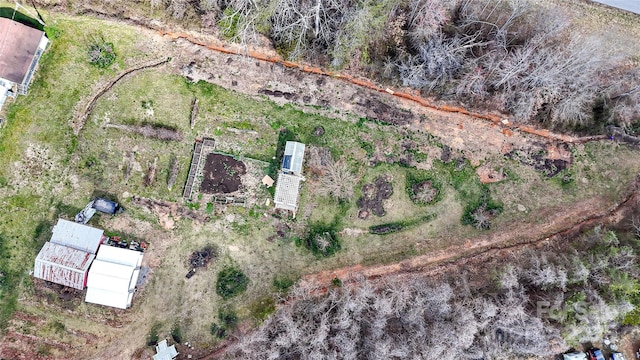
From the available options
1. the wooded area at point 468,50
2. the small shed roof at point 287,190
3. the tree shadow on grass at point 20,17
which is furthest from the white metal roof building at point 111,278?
the wooded area at point 468,50

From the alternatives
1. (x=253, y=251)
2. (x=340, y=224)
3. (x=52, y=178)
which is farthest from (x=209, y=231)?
(x=52, y=178)

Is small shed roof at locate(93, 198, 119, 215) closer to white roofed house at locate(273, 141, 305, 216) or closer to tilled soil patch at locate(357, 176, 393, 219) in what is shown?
white roofed house at locate(273, 141, 305, 216)

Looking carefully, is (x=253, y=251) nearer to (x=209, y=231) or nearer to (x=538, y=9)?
(x=209, y=231)

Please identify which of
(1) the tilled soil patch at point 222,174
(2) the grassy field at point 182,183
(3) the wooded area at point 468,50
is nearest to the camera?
(2) the grassy field at point 182,183

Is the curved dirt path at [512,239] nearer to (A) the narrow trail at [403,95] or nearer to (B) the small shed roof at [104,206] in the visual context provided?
(A) the narrow trail at [403,95]

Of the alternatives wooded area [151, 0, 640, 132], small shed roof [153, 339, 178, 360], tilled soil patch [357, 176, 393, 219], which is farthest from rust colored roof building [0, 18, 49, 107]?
tilled soil patch [357, 176, 393, 219]

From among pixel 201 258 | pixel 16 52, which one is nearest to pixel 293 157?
pixel 201 258

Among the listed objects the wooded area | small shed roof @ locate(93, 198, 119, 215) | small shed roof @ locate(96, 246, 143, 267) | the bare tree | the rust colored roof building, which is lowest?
small shed roof @ locate(96, 246, 143, 267)
